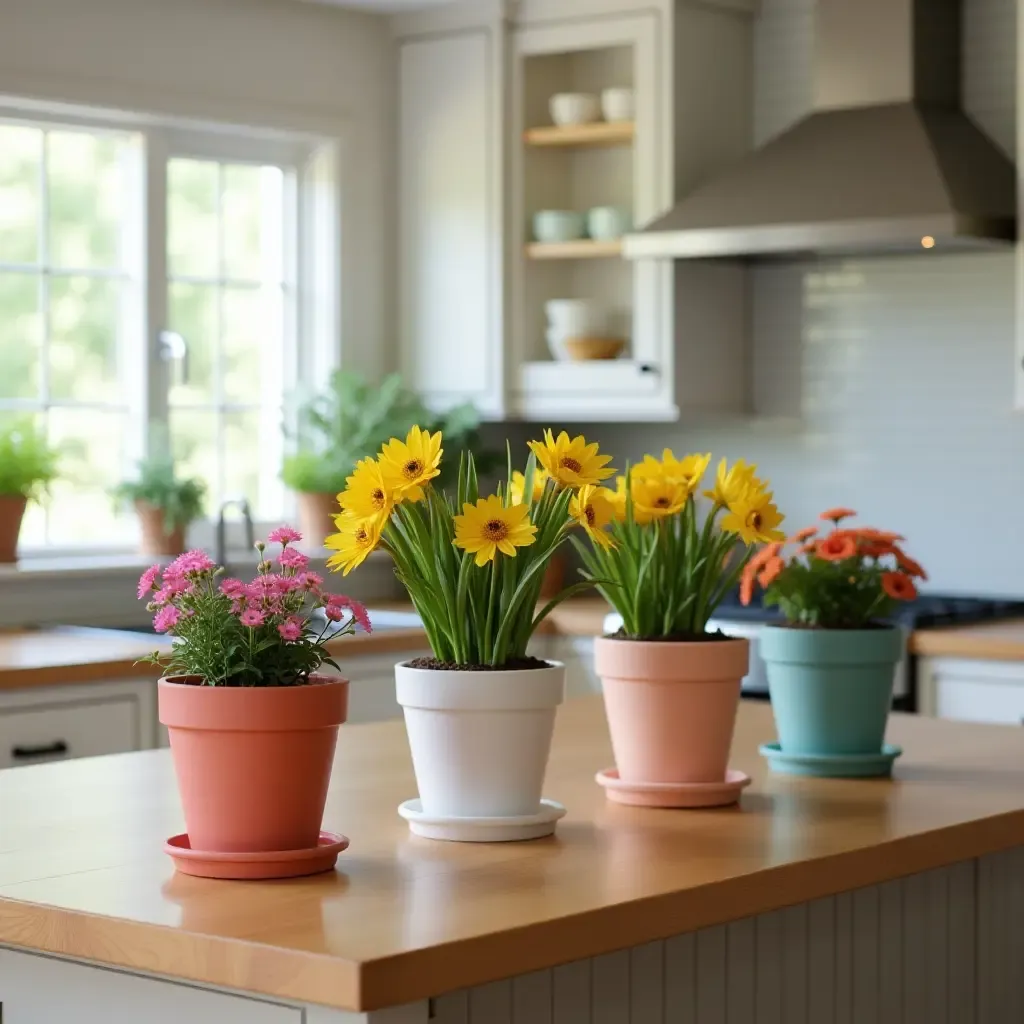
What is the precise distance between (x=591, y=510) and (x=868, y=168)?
2.74m

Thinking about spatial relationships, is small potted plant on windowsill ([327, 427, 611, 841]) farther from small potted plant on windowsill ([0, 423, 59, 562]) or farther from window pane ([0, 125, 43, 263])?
window pane ([0, 125, 43, 263])

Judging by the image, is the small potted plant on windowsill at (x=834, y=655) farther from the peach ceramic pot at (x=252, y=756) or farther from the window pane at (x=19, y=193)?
the window pane at (x=19, y=193)

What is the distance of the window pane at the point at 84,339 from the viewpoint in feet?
15.3

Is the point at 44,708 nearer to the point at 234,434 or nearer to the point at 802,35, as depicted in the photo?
the point at 234,434

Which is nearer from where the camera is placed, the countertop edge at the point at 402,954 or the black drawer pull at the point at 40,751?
the countertop edge at the point at 402,954

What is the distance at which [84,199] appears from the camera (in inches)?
186

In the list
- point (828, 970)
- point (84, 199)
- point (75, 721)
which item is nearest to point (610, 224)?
point (84, 199)

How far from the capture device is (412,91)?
5234mm

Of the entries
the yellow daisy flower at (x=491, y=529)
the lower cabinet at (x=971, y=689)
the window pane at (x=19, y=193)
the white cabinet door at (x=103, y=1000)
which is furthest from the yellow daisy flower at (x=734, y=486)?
the window pane at (x=19, y=193)

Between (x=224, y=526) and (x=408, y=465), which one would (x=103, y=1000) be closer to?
(x=408, y=465)

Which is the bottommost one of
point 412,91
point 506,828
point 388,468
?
point 506,828

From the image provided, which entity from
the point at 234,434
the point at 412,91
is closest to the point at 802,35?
the point at 412,91

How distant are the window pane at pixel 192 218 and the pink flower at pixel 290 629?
333cm

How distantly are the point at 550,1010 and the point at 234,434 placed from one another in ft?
11.7
